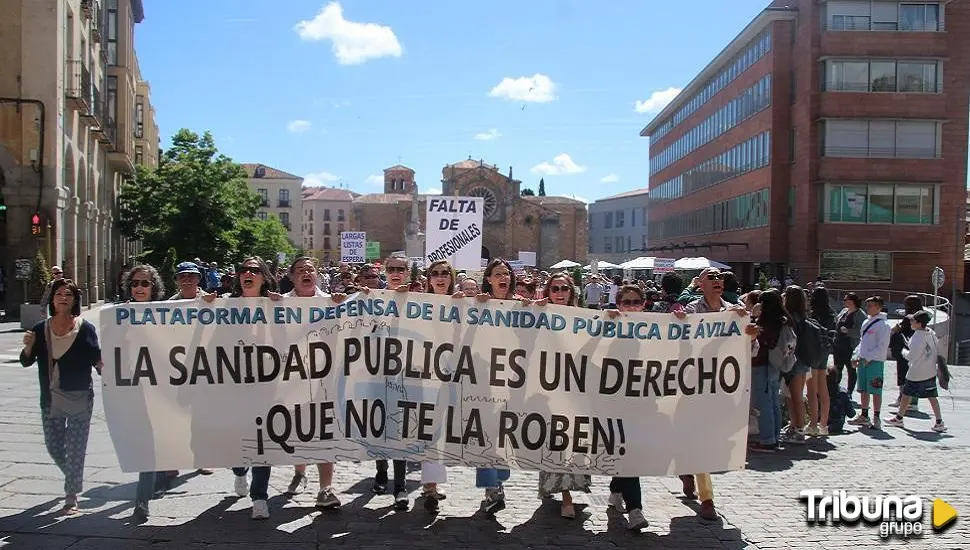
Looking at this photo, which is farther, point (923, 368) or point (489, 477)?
point (923, 368)

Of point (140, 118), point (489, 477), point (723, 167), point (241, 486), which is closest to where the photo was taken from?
point (489, 477)

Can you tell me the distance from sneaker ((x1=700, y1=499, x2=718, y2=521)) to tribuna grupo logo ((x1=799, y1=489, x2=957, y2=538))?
732 millimetres

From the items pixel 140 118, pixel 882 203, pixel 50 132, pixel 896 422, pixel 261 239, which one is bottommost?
pixel 896 422

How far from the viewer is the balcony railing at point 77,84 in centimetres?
2662

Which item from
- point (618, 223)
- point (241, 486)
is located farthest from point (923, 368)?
point (618, 223)

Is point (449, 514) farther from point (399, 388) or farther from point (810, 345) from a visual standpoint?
point (810, 345)

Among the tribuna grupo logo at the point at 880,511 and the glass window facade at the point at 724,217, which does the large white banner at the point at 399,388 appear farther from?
the glass window facade at the point at 724,217

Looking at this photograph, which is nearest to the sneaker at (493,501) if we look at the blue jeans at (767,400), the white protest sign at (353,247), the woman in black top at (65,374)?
the woman in black top at (65,374)

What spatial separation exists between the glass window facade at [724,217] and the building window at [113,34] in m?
33.4

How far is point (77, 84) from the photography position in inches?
1073

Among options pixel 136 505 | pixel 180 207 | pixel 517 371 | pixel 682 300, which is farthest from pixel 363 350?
pixel 180 207

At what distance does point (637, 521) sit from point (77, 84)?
26.8 m

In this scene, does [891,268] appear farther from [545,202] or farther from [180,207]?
[545,202]

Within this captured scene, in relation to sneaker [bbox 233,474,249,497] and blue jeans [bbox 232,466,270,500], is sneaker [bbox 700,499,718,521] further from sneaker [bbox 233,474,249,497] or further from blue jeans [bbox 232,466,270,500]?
sneaker [bbox 233,474,249,497]
